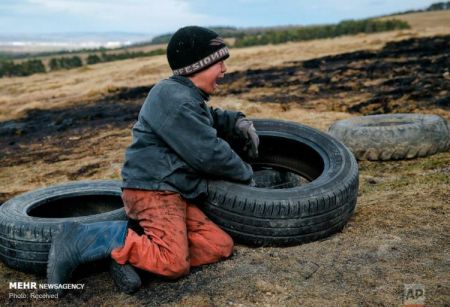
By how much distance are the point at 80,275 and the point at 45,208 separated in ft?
4.00

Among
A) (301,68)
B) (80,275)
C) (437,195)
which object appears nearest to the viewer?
(80,275)

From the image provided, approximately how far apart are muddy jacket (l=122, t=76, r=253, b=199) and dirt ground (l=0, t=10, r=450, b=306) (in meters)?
0.62

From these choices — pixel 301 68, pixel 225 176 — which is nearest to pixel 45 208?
pixel 225 176

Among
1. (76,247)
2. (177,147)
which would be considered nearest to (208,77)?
(177,147)

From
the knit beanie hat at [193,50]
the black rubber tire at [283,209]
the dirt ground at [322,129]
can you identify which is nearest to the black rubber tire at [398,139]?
the dirt ground at [322,129]

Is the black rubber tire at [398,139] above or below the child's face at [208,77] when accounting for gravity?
below

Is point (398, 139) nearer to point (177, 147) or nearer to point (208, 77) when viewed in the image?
point (208, 77)

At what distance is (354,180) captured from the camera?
349cm

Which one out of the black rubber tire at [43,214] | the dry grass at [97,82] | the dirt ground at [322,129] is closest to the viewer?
the dirt ground at [322,129]

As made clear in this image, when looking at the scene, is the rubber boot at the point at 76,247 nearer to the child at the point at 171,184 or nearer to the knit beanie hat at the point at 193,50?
the child at the point at 171,184

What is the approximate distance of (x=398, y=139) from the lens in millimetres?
5480

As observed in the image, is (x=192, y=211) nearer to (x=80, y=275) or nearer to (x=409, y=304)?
(x=80, y=275)

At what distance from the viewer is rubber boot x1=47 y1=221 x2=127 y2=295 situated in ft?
9.55

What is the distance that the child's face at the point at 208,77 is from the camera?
3.22 m
